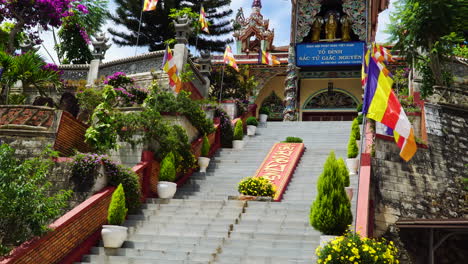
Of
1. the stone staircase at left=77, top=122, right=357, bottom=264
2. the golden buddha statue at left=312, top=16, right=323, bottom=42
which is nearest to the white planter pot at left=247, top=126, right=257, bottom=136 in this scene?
the stone staircase at left=77, top=122, right=357, bottom=264

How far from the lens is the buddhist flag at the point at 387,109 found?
821cm

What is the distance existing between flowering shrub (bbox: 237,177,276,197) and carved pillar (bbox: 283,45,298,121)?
1203 cm

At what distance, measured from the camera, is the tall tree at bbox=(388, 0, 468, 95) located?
16625 mm

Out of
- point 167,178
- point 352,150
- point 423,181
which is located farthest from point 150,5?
point 423,181

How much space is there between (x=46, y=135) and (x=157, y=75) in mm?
6765

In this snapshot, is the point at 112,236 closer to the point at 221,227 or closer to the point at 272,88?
the point at 221,227

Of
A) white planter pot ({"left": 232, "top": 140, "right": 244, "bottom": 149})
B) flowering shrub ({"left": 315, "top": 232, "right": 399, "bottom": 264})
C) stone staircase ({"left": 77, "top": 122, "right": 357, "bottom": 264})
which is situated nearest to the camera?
flowering shrub ({"left": 315, "top": 232, "right": 399, "bottom": 264})

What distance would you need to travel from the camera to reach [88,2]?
27984mm

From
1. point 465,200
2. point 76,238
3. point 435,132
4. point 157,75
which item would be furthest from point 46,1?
point 465,200

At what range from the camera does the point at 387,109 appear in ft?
27.2

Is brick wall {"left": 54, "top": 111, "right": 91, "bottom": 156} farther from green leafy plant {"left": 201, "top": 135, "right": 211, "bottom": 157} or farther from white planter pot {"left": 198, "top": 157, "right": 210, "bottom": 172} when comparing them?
green leafy plant {"left": 201, "top": 135, "right": 211, "bottom": 157}

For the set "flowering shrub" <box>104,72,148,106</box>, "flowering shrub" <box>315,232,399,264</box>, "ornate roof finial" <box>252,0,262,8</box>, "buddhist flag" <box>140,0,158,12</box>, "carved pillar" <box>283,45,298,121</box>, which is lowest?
"flowering shrub" <box>315,232,399,264</box>

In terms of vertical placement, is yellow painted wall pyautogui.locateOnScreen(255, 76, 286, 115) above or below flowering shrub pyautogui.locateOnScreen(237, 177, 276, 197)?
above

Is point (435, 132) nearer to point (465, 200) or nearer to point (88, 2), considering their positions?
point (465, 200)
